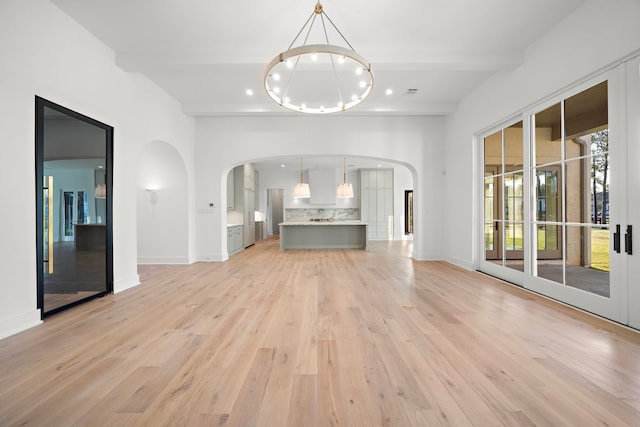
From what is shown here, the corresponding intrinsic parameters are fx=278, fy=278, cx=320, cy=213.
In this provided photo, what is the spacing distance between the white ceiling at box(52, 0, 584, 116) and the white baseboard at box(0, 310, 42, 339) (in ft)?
9.92

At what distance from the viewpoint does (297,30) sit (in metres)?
3.22

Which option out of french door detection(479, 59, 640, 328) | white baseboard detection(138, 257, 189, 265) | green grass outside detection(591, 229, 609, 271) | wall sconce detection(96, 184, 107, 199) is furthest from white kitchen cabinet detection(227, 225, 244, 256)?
green grass outside detection(591, 229, 609, 271)

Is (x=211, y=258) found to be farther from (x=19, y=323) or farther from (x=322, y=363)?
(x=322, y=363)

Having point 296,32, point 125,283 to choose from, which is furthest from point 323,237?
point 296,32

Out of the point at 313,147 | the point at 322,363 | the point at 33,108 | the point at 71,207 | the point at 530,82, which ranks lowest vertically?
the point at 322,363

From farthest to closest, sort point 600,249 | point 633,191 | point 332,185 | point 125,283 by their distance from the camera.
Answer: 1. point 332,185
2. point 125,283
3. point 600,249
4. point 633,191

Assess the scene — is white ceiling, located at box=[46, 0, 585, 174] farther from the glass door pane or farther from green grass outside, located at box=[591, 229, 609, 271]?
green grass outside, located at box=[591, 229, 609, 271]

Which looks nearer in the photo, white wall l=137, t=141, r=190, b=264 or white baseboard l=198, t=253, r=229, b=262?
white wall l=137, t=141, r=190, b=264

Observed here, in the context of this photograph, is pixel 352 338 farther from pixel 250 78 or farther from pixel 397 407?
pixel 250 78

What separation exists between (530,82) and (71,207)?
18.5 feet

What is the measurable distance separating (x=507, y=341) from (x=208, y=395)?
218 centimetres

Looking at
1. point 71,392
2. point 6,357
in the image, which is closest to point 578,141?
point 71,392

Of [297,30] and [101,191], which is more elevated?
[297,30]

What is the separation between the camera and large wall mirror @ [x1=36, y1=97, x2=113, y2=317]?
2.69 metres
